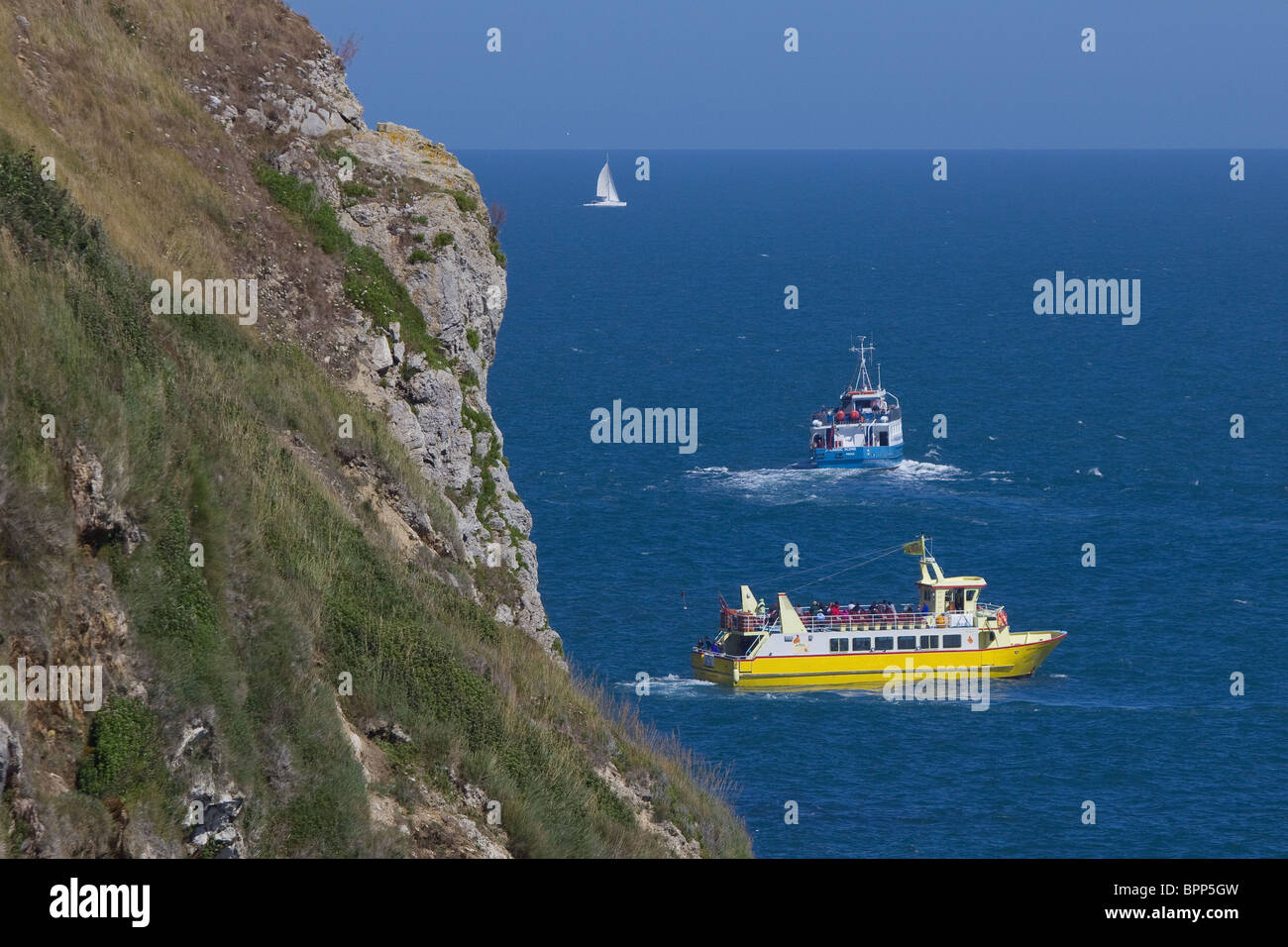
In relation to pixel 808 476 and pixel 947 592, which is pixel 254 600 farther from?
pixel 808 476

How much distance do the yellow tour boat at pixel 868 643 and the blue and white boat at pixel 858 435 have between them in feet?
107

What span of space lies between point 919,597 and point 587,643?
18.0m

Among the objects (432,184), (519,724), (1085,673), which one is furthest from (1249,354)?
(519,724)

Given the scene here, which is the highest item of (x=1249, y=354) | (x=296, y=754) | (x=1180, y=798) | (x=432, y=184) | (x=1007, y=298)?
(x=1007, y=298)

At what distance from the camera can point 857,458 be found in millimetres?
108062

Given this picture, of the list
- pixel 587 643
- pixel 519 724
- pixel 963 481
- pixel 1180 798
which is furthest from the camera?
pixel 963 481

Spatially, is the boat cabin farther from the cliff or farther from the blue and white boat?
the cliff

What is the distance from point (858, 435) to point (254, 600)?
89.4 meters

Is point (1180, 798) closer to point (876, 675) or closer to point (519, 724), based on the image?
point (876, 675)

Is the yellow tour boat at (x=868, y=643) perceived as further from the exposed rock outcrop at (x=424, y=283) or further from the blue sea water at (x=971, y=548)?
the exposed rock outcrop at (x=424, y=283)

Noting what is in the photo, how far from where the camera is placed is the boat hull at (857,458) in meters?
108

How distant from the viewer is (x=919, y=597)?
259 feet

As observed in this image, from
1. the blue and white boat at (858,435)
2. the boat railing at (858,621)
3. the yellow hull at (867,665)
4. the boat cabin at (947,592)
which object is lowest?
the yellow hull at (867,665)

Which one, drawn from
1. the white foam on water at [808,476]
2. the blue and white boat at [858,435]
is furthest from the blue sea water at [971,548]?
the blue and white boat at [858,435]
